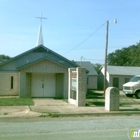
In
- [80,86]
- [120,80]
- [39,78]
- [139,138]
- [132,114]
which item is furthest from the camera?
[120,80]

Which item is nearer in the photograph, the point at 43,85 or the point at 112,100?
the point at 112,100

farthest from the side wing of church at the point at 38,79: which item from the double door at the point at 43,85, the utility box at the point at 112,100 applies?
the utility box at the point at 112,100

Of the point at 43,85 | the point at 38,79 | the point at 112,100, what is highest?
the point at 38,79

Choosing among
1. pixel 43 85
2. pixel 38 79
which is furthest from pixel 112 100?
pixel 38 79

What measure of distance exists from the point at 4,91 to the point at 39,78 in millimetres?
4411

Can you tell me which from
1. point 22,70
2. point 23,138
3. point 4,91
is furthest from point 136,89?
point 23,138

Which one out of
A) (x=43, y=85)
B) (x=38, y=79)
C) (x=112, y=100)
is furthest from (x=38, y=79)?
(x=112, y=100)

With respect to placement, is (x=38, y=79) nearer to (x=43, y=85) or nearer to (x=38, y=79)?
(x=38, y=79)

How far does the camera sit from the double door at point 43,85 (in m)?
25.0

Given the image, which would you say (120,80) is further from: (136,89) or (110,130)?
(110,130)

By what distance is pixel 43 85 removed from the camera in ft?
82.7

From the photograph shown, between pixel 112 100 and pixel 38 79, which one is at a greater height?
pixel 38 79

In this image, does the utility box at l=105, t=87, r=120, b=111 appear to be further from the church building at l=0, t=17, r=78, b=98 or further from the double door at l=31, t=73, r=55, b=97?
the double door at l=31, t=73, r=55, b=97

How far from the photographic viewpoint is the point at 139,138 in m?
7.95
